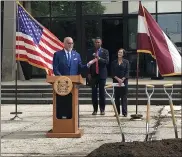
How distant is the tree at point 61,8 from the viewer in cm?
2156

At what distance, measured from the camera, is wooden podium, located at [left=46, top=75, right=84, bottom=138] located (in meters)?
8.44

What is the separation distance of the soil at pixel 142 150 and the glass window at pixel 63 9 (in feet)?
51.5

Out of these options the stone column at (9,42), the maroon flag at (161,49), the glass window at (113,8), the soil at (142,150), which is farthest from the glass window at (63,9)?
the soil at (142,150)

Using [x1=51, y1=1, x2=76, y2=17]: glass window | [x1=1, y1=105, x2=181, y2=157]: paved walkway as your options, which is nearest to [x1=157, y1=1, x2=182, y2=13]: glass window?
[x1=51, y1=1, x2=76, y2=17]: glass window

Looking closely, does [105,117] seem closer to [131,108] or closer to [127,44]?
[131,108]

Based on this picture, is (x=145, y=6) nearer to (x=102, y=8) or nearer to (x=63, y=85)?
(x=102, y=8)

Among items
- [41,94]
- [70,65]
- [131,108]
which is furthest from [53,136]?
[41,94]

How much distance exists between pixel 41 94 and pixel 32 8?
6.96 meters

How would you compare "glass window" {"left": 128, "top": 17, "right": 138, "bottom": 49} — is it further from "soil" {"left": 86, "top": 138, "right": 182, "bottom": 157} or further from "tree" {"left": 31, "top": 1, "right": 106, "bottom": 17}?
"soil" {"left": 86, "top": 138, "right": 182, "bottom": 157}

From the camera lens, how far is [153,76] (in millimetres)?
20906

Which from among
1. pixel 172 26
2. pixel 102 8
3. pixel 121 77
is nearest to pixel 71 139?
pixel 121 77

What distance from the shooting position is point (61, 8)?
21875 millimetres

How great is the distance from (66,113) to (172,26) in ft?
43.8

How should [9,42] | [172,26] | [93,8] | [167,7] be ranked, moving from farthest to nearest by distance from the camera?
[93,8] → [167,7] → [172,26] → [9,42]
